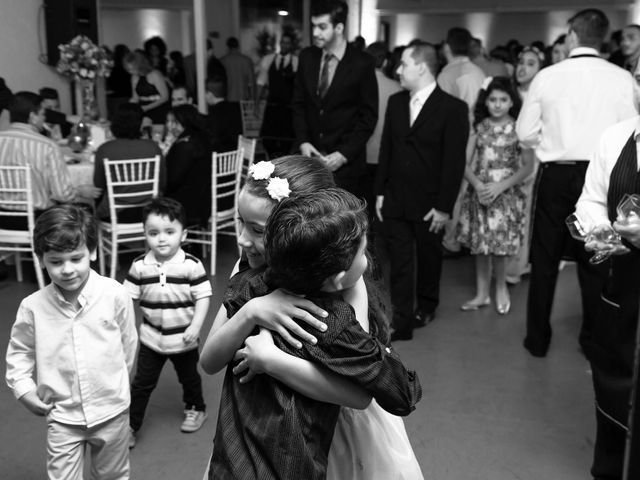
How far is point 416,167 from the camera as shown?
4.01m

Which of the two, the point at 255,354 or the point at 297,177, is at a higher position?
the point at 297,177

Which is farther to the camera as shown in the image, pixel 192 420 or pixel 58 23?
pixel 58 23

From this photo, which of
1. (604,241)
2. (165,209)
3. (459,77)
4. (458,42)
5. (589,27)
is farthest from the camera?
(458,42)

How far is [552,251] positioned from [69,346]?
8.66 feet

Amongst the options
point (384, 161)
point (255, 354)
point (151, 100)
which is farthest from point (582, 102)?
point (151, 100)

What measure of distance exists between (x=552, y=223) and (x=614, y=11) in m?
13.6

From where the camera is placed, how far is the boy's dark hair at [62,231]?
78.3 inches

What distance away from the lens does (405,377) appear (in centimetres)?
134

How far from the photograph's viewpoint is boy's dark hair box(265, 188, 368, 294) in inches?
47.1

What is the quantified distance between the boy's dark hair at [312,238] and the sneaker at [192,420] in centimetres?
198

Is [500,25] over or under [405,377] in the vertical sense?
over

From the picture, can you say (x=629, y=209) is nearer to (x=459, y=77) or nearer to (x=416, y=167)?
(x=416, y=167)

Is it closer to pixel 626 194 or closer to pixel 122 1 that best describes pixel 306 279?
pixel 626 194

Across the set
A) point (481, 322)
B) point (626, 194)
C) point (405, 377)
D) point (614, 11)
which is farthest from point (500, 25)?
point (405, 377)
